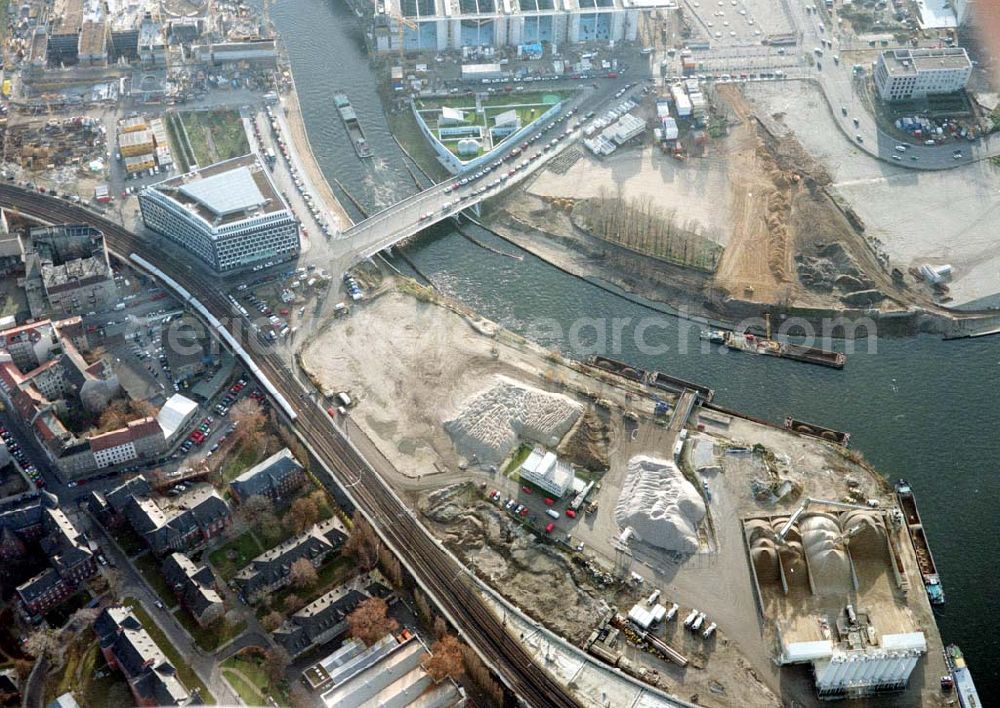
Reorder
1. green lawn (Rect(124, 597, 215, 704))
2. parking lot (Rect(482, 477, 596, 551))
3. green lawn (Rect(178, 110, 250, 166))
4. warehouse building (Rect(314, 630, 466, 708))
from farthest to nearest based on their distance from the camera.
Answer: green lawn (Rect(178, 110, 250, 166)) → parking lot (Rect(482, 477, 596, 551)) → green lawn (Rect(124, 597, 215, 704)) → warehouse building (Rect(314, 630, 466, 708))

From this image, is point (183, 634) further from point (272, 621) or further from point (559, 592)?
point (559, 592)

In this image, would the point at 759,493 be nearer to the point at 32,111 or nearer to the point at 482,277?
the point at 482,277

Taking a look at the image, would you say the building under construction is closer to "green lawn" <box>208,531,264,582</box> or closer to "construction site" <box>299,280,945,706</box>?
"construction site" <box>299,280,945,706</box>

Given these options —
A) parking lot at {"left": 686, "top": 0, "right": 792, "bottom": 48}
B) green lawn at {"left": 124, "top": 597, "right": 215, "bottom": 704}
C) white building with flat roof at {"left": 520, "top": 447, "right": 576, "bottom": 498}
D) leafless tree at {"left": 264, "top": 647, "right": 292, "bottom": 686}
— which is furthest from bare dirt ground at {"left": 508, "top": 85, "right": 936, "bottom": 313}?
green lawn at {"left": 124, "top": 597, "right": 215, "bottom": 704}

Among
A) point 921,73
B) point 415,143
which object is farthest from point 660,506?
point 921,73

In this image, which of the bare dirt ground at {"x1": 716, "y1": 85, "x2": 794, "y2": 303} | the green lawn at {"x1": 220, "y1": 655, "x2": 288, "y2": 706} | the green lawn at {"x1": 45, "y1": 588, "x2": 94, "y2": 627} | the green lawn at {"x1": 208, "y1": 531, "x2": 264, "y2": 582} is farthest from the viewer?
the bare dirt ground at {"x1": 716, "y1": 85, "x2": 794, "y2": 303}
